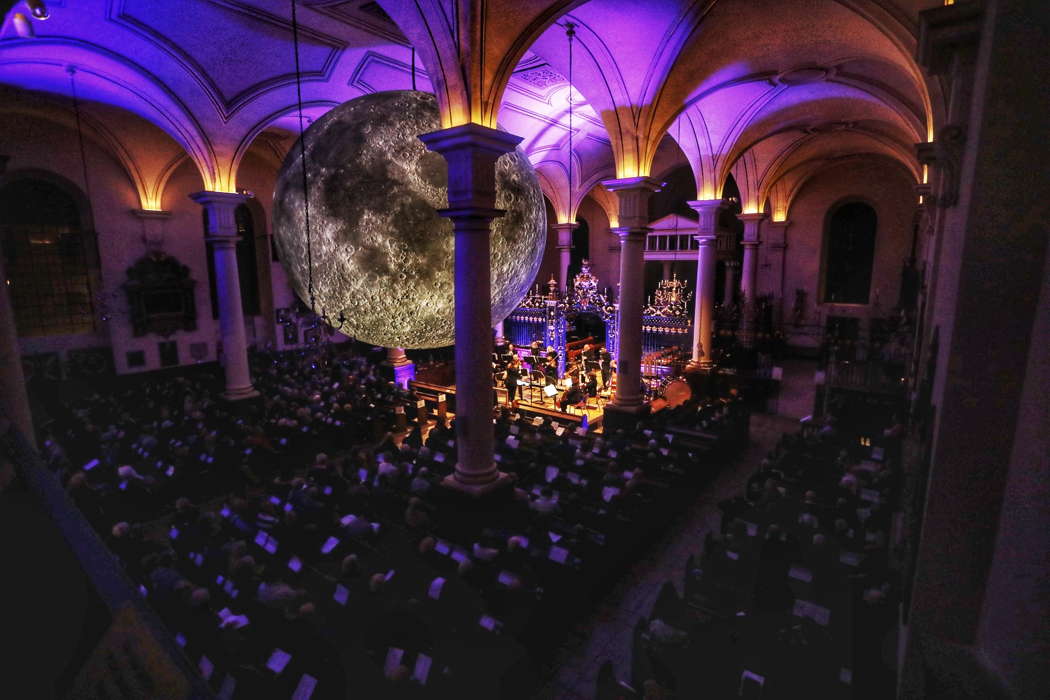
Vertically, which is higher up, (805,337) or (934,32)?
(934,32)

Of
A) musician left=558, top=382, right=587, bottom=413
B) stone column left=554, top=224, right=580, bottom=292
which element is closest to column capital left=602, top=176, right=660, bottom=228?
musician left=558, top=382, right=587, bottom=413

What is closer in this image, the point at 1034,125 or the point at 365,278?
the point at 1034,125

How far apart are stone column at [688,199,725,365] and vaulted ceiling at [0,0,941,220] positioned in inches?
23.4

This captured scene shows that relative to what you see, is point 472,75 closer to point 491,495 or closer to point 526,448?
point 491,495

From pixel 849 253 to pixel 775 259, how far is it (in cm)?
270

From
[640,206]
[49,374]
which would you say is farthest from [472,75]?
[49,374]

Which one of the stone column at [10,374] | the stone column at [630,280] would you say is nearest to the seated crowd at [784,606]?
the stone column at [630,280]

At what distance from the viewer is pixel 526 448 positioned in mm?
9203

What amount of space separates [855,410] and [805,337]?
431 inches

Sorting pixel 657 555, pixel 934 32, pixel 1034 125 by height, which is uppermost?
pixel 934 32

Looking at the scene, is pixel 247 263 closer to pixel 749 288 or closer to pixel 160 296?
pixel 160 296

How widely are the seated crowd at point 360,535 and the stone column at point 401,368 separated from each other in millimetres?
4495

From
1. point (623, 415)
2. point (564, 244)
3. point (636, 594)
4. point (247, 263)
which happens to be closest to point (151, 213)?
point (247, 263)

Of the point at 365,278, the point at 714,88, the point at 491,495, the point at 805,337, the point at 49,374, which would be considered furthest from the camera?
the point at 805,337
